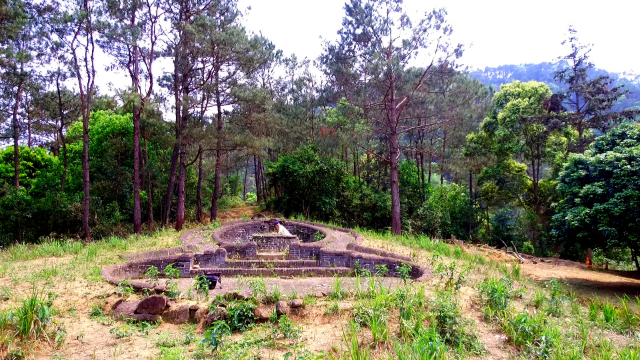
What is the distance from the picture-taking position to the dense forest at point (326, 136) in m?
12.4

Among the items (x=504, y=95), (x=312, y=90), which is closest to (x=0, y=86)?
(x=312, y=90)

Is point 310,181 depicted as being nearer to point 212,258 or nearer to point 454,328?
point 212,258

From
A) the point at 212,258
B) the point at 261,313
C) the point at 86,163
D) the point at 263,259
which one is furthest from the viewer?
the point at 86,163

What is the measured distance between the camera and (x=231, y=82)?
14203 millimetres

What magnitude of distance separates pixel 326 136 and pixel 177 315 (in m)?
12.6

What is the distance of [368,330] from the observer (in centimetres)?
443

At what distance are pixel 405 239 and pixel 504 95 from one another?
12.0 metres

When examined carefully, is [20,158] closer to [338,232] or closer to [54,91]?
[54,91]

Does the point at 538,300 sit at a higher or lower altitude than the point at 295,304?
lower

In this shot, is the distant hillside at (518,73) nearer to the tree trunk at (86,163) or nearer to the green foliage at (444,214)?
the green foliage at (444,214)

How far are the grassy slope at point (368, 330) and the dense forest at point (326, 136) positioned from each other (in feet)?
16.9

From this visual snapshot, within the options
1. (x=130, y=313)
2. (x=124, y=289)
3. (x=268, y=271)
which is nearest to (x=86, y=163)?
(x=268, y=271)

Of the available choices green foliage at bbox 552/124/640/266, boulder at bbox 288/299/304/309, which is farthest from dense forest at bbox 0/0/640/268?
boulder at bbox 288/299/304/309

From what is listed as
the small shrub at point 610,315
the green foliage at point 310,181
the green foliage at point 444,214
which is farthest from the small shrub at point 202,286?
the green foliage at point 444,214
